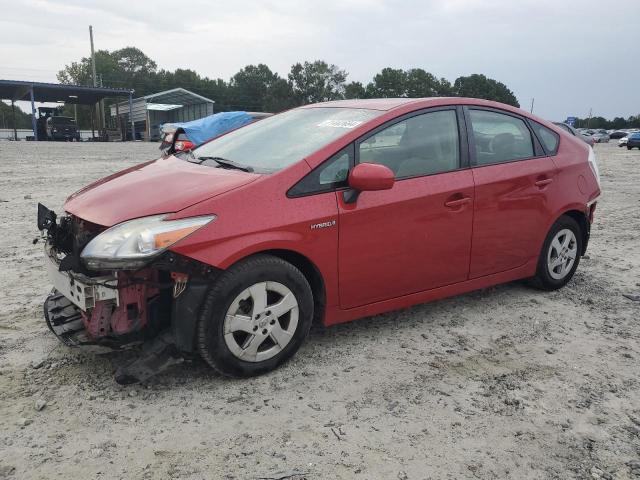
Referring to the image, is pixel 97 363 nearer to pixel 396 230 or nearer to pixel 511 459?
pixel 396 230

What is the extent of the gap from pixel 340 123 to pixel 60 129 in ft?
121

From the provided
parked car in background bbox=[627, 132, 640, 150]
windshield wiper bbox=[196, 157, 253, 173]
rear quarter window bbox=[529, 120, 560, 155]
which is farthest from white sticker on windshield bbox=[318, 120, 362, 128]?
parked car in background bbox=[627, 132, 640, 150]

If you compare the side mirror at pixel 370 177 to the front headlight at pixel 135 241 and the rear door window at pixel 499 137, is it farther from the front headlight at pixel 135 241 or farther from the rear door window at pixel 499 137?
the rear door window at pixel 499 137

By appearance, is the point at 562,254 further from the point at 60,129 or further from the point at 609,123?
the point at 609,123

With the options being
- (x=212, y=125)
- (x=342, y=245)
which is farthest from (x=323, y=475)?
(x=212, y=125)

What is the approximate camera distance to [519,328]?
3.88 m

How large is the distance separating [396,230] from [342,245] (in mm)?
413

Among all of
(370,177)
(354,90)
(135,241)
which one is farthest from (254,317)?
(354,90)

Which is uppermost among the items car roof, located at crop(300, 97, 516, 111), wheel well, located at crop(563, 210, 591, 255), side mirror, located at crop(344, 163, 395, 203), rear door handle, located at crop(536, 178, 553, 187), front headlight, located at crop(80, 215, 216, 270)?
car roof, located at crop(300, 97, 516, 111)

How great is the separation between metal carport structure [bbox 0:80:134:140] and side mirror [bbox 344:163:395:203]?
38.4 m

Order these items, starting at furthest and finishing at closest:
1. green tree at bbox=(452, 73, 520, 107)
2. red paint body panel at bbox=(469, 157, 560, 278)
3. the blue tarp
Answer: green tree at bbox=(452, 73, 520, 107) → the blue tarp → red paint body panel at bbox=(469, 157, 560, 278)

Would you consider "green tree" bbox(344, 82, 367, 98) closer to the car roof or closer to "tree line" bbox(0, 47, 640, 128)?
"tree line" bbox(0, 47, 640, 128)

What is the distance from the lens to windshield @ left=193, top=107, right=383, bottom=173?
334 centimetres

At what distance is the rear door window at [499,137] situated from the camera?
3979 millimetres
